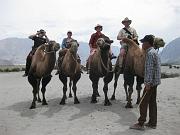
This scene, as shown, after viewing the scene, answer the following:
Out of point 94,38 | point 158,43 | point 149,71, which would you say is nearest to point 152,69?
point 149,71

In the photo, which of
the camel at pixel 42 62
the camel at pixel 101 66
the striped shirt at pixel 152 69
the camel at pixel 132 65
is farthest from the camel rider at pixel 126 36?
the striped shirt at pixel 152 69

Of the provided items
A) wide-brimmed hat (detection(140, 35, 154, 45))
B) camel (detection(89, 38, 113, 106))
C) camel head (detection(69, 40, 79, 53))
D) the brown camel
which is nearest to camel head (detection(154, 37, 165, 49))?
the brown camel

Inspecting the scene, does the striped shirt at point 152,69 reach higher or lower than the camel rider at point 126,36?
lower

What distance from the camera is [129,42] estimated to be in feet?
47.4

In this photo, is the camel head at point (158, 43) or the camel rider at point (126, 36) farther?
the camel rider at point (126, 36)

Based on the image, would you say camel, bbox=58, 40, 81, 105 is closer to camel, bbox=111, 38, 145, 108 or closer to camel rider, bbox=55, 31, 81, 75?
camel rider, bbox=55, 31, 81, 75

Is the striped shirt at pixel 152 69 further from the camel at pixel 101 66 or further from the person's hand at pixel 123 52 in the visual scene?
the camel at pixel 101 66

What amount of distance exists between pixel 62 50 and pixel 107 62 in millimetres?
2002

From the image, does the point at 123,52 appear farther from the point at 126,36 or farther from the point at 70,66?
the point at 70,66

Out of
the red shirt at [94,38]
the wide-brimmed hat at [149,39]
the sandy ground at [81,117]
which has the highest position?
the red shirt at [94,38]

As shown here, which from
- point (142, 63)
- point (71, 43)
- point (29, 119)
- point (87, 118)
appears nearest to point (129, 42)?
point (142, 63)

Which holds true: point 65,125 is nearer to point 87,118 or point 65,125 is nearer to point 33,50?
point 87,118

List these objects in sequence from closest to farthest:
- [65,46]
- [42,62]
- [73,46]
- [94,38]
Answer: [73,46], [42,62], [94,38], [65,46]

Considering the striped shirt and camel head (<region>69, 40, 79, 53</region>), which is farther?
camel head (<region>69, 40, 79, 53</region>)
